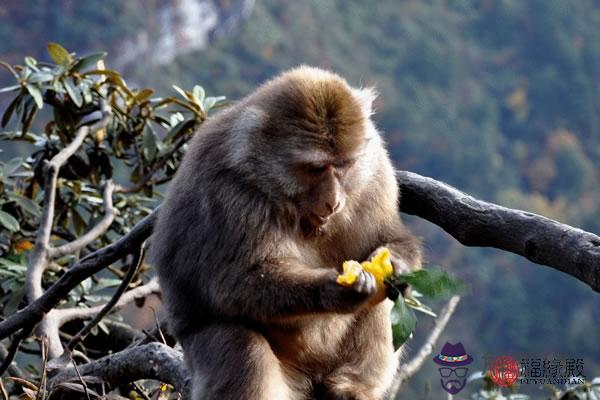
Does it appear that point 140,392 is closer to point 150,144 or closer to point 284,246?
point 284,246

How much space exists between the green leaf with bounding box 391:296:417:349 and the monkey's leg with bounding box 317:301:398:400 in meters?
0.51

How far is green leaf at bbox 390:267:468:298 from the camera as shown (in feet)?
11.5

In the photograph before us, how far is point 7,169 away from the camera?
5707 millimetres

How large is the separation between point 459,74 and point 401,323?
→ 33632 millimetres

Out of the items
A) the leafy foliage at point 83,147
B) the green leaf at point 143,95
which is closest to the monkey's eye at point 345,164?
the leafy foliage at point 83,147

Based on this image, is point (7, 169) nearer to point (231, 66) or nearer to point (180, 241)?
point (180, 241)

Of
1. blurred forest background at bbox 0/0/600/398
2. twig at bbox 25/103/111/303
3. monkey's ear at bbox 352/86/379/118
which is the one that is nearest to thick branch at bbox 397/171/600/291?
monkey's ear at bbox 352/86/379/118

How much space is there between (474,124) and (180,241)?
2990cm

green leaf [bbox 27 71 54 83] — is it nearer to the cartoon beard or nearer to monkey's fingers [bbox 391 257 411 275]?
monkey's fingers [bbox 391 257 411 275]

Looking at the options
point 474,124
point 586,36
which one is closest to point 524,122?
point 474,124

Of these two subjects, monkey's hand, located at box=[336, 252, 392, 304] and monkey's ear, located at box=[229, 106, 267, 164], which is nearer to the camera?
monkey's hand, located at box=[336, 252, 392, 304]

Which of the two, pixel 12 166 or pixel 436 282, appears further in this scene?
pixel 12 166

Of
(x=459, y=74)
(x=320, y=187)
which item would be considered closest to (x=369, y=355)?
(x=320, y=187)

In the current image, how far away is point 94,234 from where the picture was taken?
16.6ft
